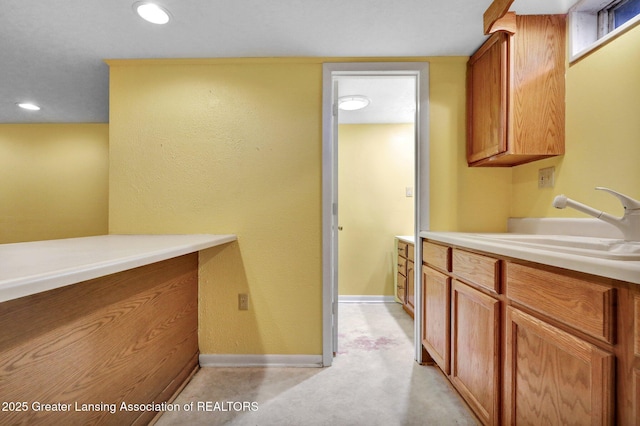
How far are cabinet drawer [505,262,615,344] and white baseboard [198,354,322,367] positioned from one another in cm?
135

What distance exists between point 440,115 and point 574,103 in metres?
0.69

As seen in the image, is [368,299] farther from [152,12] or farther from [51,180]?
[51,180]

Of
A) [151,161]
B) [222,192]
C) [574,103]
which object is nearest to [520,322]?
[574,103]

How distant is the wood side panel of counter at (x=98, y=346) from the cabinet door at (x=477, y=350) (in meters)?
1.52

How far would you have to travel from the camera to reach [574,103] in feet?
4.82

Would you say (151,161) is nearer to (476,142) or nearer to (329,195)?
(329,195)

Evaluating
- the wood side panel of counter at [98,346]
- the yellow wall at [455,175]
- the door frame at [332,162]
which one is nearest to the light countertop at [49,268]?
the wood side panel of counter at [98,346]

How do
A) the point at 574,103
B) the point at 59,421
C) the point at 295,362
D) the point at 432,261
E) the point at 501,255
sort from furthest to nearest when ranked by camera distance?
the point at 295,362 < the point at 432,261 < the point at 574,103 < the point at 501,255 < the point at 59,421

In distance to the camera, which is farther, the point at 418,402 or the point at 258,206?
the point at 258,206

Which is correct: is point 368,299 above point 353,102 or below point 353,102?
below

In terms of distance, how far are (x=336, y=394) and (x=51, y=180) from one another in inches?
167

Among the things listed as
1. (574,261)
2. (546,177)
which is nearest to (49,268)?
(574,261)

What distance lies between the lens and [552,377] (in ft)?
2.81

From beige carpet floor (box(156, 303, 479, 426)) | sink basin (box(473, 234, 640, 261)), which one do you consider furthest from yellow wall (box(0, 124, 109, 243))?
sink basin (box(473, 234, 640, 261))
